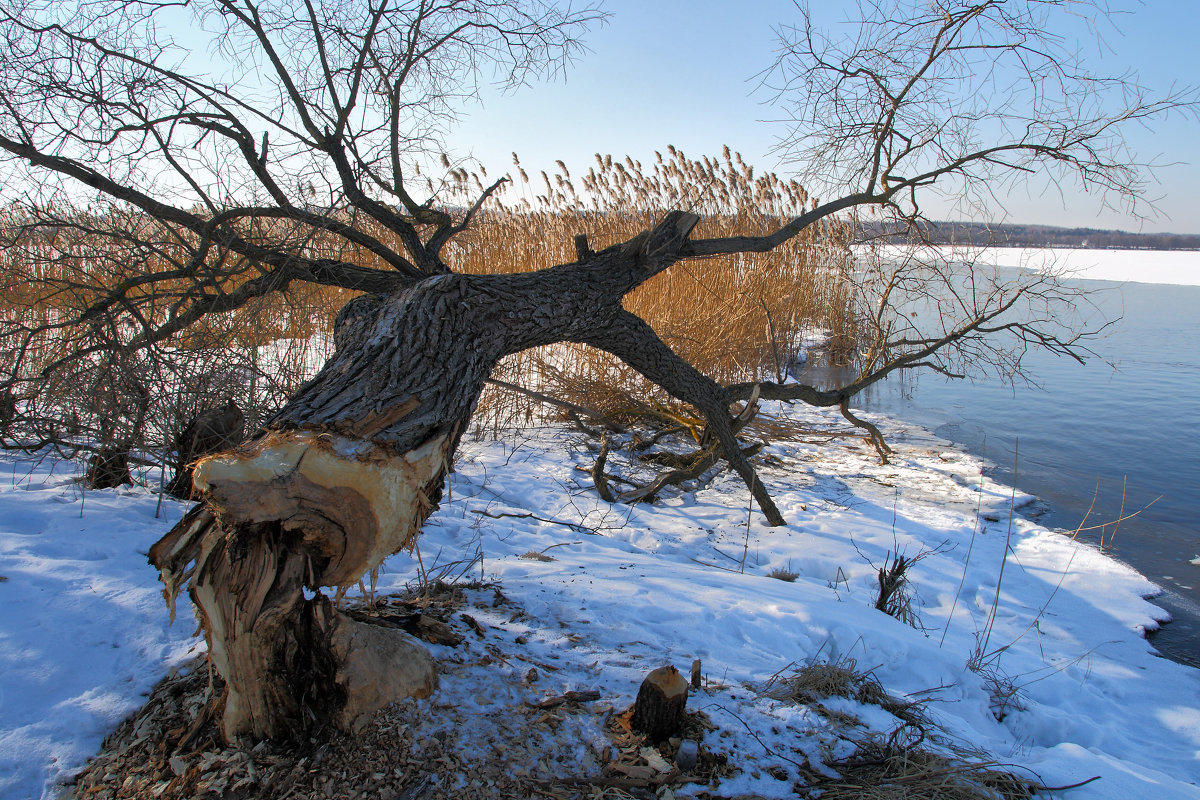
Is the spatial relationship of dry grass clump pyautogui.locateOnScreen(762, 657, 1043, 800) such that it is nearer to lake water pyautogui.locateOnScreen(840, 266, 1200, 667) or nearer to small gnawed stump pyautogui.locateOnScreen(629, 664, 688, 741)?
small gnawed stump pyautogui.locateOnScreen(629, 664, 688, 741)

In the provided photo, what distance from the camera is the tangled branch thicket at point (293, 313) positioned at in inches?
Answer: 101

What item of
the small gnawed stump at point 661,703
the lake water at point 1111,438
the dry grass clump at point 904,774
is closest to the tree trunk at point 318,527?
the small gnawed stump at point 661,703

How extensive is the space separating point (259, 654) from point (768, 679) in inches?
55.7

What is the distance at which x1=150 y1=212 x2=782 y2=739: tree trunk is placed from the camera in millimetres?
1318

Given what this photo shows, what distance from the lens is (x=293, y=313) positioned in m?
3.17

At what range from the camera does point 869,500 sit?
4.59 m

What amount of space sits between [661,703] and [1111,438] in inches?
253

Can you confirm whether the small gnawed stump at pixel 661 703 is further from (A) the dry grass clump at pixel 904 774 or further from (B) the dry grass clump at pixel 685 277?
(B) the dry grass clump at pixel 685 277

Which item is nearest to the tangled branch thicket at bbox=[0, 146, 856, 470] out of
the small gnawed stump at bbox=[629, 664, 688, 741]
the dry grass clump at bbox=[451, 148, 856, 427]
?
the dry grass clump at bbox=[451, 148, 856, 427]

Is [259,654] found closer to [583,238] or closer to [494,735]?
[494,735]

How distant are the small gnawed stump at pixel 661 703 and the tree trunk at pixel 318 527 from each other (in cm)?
55

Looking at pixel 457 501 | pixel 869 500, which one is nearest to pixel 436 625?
pixel 457 501

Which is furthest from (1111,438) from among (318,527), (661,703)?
(318,527)

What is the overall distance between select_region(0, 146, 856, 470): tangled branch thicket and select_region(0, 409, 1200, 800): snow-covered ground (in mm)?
449
